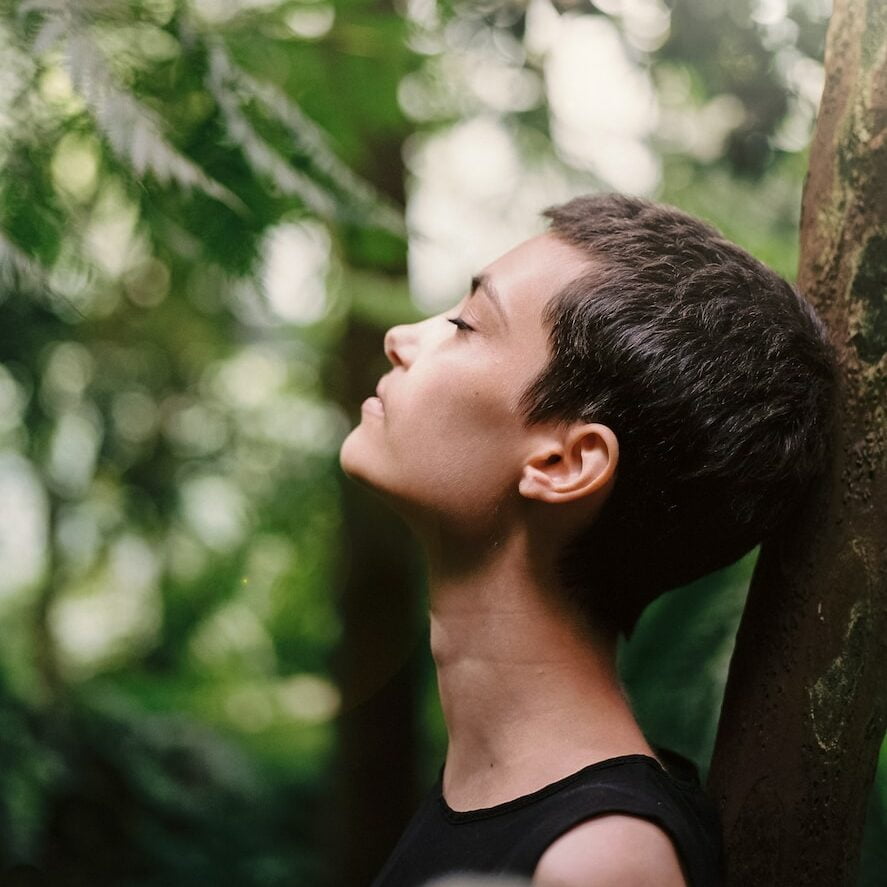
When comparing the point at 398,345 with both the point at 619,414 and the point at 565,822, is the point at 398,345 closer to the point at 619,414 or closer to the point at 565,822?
the point at 619,414

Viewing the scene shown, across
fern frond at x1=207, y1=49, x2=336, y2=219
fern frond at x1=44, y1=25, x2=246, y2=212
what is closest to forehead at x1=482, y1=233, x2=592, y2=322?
fern frond at x1=207, y1=49, x2=336, y2=219

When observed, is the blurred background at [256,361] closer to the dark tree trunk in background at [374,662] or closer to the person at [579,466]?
the dark tree trunk in background at [374,662]

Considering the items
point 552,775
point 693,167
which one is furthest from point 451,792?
point 693,167

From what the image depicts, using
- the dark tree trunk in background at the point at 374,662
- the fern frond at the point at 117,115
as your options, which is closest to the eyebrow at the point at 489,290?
the fern frond at the point at 117,115

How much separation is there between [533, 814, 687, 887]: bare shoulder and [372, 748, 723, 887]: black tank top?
13 millimetres

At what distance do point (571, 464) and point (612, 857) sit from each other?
21.1 inches

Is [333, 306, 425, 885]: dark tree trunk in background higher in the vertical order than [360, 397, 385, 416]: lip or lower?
lower

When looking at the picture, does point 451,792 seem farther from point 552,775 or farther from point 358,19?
point 358,19

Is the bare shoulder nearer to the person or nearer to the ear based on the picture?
the person

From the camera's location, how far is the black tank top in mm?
1108

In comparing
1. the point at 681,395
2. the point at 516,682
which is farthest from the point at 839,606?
the point at 516,682

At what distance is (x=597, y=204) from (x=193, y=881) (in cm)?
389

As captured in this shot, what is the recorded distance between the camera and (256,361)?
22.1 ft

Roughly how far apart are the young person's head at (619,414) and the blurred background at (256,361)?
45 centimetres
